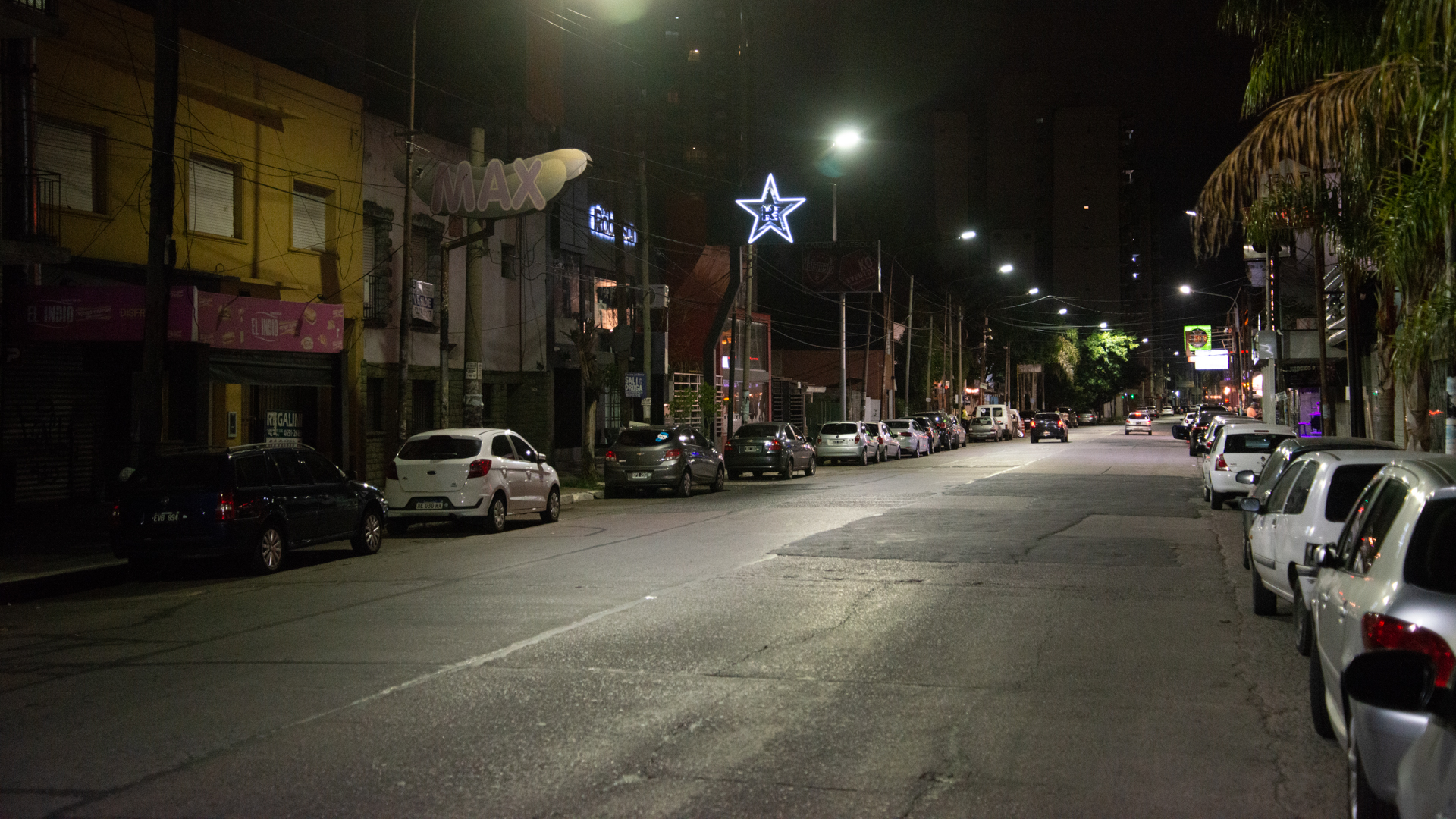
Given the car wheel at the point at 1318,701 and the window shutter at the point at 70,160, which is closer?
the car wheel at the point at 1318,701

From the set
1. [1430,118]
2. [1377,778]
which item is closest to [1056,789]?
[1377,778]

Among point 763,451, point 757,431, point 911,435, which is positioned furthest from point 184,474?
point 911,435

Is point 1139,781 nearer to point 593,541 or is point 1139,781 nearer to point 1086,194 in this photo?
point 593,541

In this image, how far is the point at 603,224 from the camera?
123 ft

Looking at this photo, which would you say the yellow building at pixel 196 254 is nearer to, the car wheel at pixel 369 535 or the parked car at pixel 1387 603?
the car wheel at pixel 369 535

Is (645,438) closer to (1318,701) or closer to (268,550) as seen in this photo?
(268,550)

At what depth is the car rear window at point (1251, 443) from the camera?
75.6ft

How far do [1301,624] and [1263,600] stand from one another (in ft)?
6.25

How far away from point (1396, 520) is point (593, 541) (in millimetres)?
13133

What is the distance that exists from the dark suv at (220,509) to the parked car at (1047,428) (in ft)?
172

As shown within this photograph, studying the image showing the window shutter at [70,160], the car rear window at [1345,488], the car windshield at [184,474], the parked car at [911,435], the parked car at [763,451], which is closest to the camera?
the car rear window at [1345,488]

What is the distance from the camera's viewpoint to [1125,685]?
7.87 m

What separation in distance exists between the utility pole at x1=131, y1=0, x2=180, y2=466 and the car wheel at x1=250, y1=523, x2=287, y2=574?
3.07 m

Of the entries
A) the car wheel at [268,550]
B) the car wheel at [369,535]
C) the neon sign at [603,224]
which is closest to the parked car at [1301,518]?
the car wheel at [268,550]
